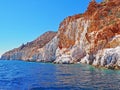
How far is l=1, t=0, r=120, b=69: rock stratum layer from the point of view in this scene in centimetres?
7962

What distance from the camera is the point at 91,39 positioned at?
344ft

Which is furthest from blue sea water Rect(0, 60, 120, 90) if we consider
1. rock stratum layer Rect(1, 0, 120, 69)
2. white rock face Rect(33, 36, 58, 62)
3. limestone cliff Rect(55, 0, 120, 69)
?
white rock face Rect(33, 36, 58, 62)

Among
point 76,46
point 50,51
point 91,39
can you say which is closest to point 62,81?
point 91,39

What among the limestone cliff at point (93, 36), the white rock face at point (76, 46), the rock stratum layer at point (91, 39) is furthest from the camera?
the white rock face at point (76, 46)

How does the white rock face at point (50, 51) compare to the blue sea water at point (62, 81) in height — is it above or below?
above

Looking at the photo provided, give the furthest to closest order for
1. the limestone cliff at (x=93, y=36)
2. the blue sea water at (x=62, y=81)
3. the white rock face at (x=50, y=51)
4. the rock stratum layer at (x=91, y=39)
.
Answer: the white rock face at (x=50, y=51) → the rock stratum layer at (x=91, y=39) → the limestone cliff at (x=93, y=36) → the blue sea water at (x=62, y=81)

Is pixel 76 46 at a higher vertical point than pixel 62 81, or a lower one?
higher

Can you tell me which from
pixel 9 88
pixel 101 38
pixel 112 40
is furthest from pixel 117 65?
pixel 9 88

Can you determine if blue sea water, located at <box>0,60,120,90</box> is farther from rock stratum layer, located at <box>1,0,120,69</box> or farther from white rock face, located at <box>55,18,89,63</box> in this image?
white rock face, located at <box>55,18,89,63</box>

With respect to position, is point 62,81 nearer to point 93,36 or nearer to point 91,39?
point 93,36

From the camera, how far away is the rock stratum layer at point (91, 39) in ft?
261

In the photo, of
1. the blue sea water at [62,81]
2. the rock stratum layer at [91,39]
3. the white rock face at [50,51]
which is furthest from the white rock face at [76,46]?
the blue sea water at [62,81]

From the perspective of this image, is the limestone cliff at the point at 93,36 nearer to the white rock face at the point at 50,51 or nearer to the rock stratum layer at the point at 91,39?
the rock stratum layer at the point at 91,39

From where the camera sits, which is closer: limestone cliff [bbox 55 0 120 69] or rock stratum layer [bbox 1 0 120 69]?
limestone cliff [bbox 55 0 120 69]
